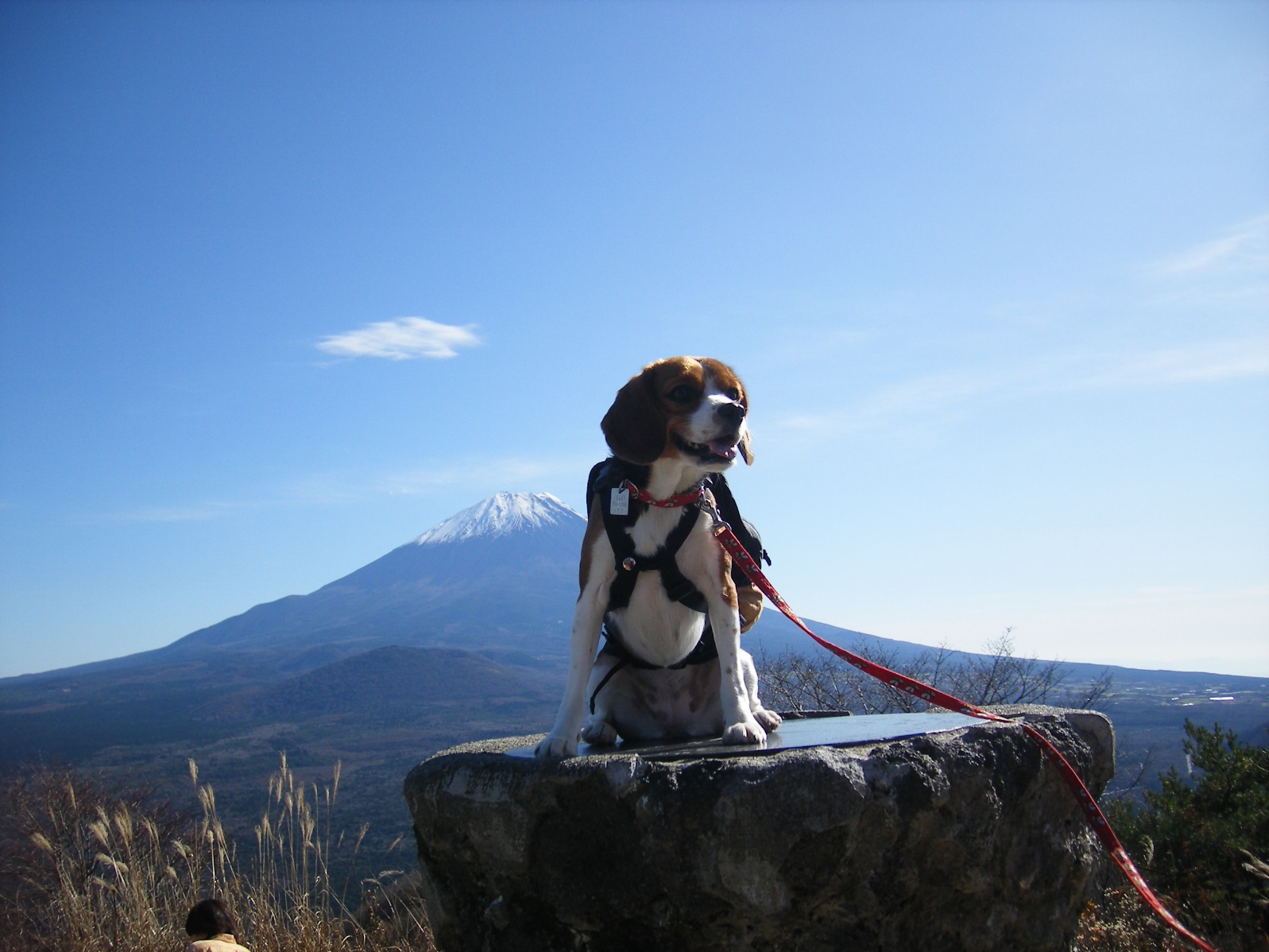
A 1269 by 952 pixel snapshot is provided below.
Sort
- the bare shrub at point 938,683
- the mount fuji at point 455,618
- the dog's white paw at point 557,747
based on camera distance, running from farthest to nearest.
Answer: the mount fuji at point 455,618 → the bare shrub at point 938,683 → the dog's white paw at point 557,747

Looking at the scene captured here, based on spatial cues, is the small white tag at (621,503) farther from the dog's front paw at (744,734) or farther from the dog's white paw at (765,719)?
the dog's white paw at (765,719)

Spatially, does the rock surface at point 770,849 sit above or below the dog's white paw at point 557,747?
below

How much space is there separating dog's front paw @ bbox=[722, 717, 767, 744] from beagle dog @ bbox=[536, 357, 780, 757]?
16 mm

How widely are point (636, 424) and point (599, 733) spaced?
1.36 m

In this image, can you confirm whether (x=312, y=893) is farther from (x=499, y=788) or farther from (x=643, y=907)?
(x=643, y=907)

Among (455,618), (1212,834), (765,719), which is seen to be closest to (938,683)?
(1212,834)

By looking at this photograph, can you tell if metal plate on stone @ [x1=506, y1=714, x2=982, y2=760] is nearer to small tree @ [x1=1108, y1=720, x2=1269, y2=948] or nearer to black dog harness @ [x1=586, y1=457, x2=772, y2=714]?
black dog harness @ [x1=586, y1=457, x2=772, y2=714]

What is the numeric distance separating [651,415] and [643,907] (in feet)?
6.00

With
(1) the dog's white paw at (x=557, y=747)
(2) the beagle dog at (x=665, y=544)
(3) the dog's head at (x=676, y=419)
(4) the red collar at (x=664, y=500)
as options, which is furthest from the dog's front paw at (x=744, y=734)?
(3) the dog's head at (x=676, y=419)

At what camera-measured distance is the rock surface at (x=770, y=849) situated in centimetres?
277

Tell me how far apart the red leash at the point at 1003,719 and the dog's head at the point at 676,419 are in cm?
37

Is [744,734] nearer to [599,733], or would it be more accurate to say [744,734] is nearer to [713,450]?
[599,733]

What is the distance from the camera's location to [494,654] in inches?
5094

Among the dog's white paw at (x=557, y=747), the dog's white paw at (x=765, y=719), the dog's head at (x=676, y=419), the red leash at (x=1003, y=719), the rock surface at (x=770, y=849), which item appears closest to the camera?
the rock surface at (x=770, y=849)
